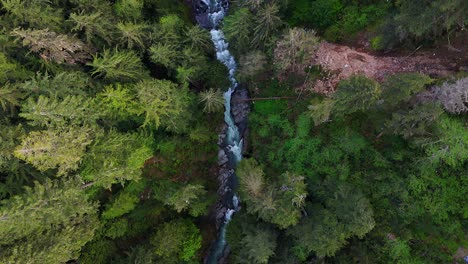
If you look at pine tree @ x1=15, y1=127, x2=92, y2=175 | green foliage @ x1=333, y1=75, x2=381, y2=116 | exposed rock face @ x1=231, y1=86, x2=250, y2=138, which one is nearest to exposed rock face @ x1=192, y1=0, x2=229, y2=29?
exposed rock face @ x1=231, y1=86, x2=250, y2=138

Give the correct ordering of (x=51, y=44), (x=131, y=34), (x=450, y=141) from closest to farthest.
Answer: (x=51, y=44) < (x=450, y=141) < (x=131, y=34)

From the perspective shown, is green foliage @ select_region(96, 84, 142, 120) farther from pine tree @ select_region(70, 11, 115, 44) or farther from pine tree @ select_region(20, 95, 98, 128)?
pine tree @ select_region(70, 11, 115, 44)

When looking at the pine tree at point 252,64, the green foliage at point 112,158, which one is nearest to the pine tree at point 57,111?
→ the green foliage at point 112,158

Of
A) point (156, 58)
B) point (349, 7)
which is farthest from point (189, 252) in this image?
point (349, 7)

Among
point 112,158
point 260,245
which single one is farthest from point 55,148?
point 260,245

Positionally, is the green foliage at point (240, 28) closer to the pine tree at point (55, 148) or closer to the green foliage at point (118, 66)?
the green foliage at point (118, 66)

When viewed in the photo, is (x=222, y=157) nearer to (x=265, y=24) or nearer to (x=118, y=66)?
(x=265, y=24)

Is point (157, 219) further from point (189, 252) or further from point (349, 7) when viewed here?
point (349, 7)
